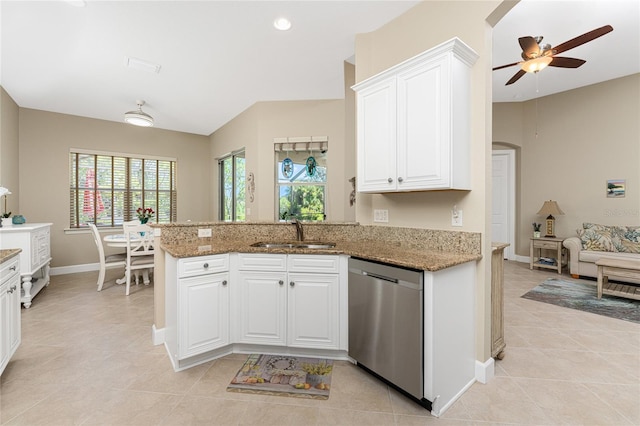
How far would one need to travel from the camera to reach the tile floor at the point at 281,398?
1648 mm

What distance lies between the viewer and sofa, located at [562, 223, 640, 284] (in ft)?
13.9

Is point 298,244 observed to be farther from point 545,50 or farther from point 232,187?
point 232,187

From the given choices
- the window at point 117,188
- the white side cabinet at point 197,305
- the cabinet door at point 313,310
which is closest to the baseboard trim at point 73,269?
the window at point 117,188

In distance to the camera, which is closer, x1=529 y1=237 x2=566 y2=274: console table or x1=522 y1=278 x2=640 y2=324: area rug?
x1=522 y1=278 x2=640 y2=324: area rug

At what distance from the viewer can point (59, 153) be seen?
16.5ft

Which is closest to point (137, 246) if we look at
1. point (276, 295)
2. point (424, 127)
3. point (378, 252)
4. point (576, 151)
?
point (276, 295)

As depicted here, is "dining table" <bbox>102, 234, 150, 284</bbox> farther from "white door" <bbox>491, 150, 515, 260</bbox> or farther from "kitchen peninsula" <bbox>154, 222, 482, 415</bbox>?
"white door" <bbox>491, 150, 515, 260</bbox>

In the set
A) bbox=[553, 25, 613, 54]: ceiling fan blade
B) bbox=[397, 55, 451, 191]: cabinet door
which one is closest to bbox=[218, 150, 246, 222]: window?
bbox=[397, 55, 451, 191]: cabinet door

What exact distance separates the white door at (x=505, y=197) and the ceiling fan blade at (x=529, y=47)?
3296mm

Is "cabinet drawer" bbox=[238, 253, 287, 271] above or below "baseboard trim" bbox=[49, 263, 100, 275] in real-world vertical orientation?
above

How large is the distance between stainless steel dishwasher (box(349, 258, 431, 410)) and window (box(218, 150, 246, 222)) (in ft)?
11.9

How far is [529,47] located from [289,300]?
136 inches

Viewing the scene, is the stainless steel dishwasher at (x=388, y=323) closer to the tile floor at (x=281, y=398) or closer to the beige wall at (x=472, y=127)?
the tile floor at (x=281, y=398)

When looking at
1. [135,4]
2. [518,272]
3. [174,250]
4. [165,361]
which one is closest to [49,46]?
[135,4]
